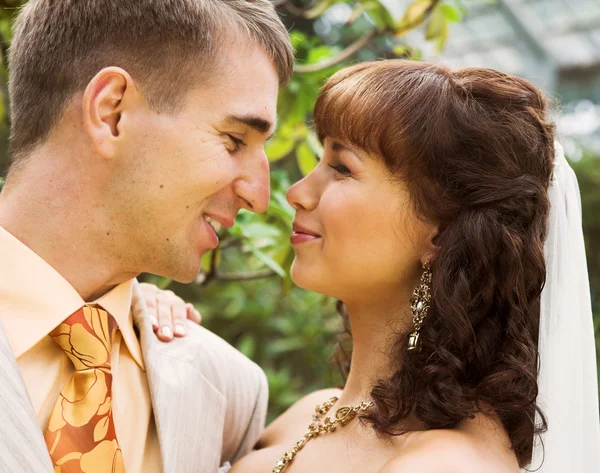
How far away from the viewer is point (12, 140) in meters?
2.47

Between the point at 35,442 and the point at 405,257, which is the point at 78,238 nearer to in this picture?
Answer: the point at 35,442

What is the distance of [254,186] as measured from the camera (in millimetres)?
2533

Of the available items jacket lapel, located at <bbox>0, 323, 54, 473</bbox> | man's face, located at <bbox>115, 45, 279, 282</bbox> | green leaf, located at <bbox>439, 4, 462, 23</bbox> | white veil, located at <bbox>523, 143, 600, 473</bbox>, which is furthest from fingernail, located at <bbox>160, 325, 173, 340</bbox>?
green leaf, located at <bbox>439, 4, 462, 23</bbox>

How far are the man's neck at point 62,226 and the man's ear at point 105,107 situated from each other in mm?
142

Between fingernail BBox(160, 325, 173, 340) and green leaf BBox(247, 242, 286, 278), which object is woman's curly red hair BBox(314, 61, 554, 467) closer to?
green leaf BBox(247, 242, 286, 278)

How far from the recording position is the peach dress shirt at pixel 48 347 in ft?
6.93

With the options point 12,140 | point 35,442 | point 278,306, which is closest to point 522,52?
point 278,306

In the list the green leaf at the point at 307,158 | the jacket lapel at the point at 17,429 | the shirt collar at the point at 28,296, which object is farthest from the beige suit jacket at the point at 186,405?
the green leaf at the point at 307,158

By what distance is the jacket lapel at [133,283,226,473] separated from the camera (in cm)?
229

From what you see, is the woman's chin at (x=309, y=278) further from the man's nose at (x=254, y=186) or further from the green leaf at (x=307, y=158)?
the green leaf at (x=307, y=158)

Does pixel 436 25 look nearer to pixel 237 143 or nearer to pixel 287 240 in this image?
pixel 287 240

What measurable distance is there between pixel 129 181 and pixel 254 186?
40 cm

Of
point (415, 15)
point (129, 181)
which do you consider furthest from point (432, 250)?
point (415, 15)

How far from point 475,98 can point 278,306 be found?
3567mm
